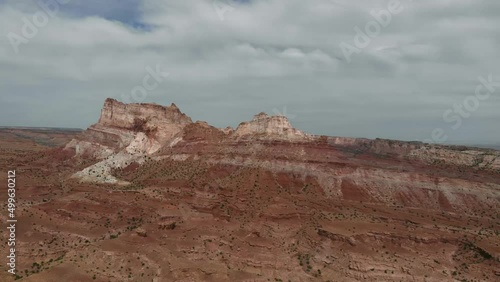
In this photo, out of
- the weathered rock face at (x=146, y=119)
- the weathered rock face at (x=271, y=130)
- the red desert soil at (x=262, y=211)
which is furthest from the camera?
the weathered rock face at (x=146, y=119)

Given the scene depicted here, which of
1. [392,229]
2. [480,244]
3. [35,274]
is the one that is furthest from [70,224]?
[480,244]

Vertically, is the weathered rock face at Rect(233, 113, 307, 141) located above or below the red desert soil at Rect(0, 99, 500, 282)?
above

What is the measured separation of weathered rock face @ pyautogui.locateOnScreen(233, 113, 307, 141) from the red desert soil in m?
0.17

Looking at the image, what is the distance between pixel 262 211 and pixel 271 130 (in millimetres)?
18324

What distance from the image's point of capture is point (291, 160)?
190ft

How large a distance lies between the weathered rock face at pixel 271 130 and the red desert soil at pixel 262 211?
172 millimetres

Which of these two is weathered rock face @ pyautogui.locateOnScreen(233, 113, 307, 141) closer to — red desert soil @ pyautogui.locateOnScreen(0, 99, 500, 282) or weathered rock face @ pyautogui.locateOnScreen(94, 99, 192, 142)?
red desert soil @ pyautogui.locateOnScreen(0, 99, 500, 282)

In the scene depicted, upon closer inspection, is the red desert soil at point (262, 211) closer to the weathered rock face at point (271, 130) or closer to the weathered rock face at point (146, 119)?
the weathered rock face at point (271, 130)

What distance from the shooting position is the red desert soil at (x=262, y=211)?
125 ft

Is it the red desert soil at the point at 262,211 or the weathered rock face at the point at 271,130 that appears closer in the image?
the red desert soil at the point at 262,211

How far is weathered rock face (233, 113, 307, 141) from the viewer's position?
62500 mm

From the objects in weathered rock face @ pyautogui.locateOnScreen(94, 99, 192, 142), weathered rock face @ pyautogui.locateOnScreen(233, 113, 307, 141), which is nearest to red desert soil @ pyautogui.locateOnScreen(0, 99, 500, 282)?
weathered rock face @ pyautogui.locateOnScreen(233, 113, 307, 141)

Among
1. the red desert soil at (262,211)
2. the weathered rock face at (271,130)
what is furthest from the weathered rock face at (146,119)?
the weathered rock face at (271,130)

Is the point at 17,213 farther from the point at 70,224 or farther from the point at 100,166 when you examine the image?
the point at 100,166
